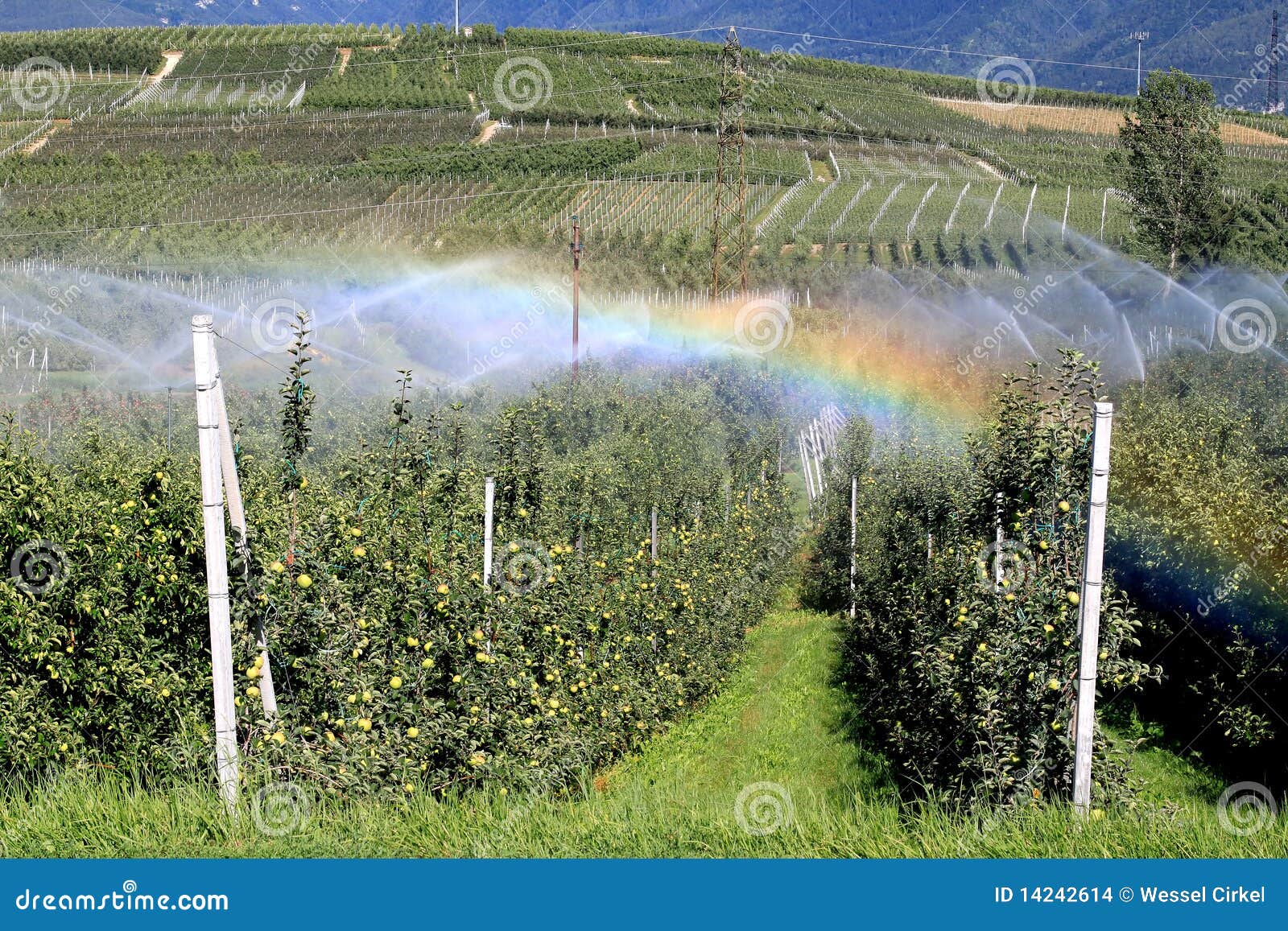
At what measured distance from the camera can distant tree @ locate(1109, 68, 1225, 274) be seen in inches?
1676

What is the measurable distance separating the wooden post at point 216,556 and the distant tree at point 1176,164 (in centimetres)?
4223

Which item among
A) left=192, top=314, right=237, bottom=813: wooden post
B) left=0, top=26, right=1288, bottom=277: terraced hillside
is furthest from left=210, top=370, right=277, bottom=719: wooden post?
left=0, top=26, right=1288, bottom=277: terraced hillside

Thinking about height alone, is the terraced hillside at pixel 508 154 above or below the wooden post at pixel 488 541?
above

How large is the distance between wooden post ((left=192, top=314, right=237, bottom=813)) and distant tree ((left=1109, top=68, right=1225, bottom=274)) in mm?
42229

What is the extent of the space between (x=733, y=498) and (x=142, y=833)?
17621 millimetres

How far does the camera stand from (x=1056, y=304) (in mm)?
44406

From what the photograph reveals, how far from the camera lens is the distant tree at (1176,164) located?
42.6 metres

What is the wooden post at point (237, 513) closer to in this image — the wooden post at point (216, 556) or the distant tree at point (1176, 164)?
the wooden post at point (216, 556)

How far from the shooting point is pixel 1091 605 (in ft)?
21.2

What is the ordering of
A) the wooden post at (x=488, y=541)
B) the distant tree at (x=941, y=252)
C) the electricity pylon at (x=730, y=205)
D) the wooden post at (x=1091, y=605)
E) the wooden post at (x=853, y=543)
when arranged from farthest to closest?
the distant tree at (x=941, y=252) < the electricity pylon at (x=730, y=205) < the wooden post at (x=853, y=543) < the wooden post at (x=488, y=541) < the wooden post at (x=1091, y=605)

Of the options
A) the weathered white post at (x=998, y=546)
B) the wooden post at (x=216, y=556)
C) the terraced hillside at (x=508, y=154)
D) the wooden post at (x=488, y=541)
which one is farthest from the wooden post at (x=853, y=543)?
the terraced hillside at (x=508, y=154)

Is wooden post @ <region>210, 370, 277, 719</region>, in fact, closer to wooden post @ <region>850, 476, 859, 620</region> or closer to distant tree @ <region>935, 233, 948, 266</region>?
wooden post @ <region>850, 476, 859, 620</region>

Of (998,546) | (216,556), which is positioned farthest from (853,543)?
(216,556)

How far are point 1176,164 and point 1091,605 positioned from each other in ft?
136
